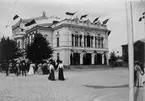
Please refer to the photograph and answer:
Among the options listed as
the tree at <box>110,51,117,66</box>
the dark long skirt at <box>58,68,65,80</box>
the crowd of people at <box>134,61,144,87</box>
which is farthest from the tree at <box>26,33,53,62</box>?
the crowd of people at <box>134,61,144,87</box>

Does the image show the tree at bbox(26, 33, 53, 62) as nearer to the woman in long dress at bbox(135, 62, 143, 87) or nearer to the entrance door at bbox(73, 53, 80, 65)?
A: the entrance door at bbox(73, 53, 80, 65)

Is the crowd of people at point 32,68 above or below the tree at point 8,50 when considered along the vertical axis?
below

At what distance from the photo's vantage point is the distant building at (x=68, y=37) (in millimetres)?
1300

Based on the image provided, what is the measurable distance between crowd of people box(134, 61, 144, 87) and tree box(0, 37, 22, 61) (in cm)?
74

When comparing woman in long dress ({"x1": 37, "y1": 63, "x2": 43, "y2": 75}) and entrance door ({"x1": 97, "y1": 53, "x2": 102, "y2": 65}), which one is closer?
woman in long dress ({"x1": 37, "y1": 63, "x2": 43, "y2": 75})

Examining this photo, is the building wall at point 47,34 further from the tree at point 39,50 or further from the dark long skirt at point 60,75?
the dark long skirt at point 60,75

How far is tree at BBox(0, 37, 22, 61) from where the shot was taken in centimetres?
127

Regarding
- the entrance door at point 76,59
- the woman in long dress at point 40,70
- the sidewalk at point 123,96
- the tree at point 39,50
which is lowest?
the sidewalk at point 123,96

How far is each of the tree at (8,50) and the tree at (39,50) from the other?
0.25 feet

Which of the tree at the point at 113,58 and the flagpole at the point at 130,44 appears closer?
the flagpole at the point at 130,44

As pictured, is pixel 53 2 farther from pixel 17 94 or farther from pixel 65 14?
pixel 17 94

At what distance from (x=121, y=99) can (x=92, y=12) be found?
60 centimetres

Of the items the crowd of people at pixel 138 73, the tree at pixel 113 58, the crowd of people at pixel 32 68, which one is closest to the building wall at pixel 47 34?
the crowd of people at pixel 32 68

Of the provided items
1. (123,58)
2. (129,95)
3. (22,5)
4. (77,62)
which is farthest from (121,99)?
(22,5)
